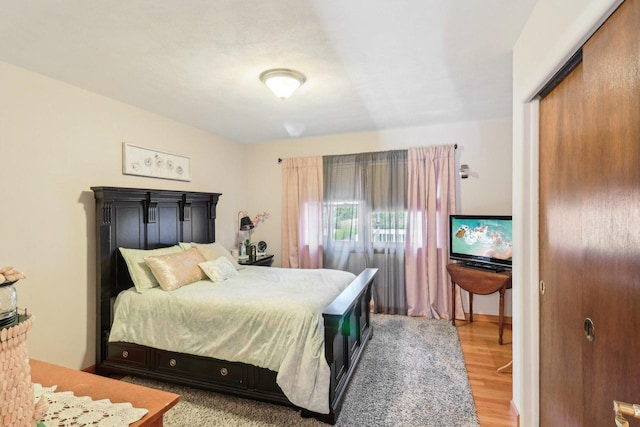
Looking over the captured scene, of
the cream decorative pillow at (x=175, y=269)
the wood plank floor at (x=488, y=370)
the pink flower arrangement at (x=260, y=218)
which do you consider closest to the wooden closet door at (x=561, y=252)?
the wood plank floor at (x=488, y=370)

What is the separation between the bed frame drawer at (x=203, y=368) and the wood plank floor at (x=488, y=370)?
167cm

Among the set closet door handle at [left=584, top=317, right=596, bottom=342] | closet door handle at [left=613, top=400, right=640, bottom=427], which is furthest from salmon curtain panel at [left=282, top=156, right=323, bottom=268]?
closet door handle at [left=613, top=400, right=640, bottom=427]

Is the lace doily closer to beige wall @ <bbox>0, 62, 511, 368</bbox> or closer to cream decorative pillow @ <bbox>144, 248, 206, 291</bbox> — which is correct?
cream decorative pillow @ <bbox>144, 248, 206, 291</bbox>

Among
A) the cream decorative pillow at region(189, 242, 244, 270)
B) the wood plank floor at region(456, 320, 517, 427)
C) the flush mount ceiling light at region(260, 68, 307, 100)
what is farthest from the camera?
the cream decorative pillow at region(189, 242, 244, 270)

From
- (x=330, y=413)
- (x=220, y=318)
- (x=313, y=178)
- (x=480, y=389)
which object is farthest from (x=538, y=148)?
(x=313, y=178)

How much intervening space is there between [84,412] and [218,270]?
211 cm

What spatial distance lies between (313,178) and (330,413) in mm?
3044

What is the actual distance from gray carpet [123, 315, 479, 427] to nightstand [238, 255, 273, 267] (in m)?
1.73

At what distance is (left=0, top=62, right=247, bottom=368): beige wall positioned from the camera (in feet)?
7.32

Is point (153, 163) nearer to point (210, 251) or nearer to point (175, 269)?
point (210, 251)

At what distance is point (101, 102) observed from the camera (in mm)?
2816

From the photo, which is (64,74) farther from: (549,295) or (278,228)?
(549,295)

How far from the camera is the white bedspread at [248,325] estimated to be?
1.98 metres

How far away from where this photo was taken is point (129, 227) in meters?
2.90
